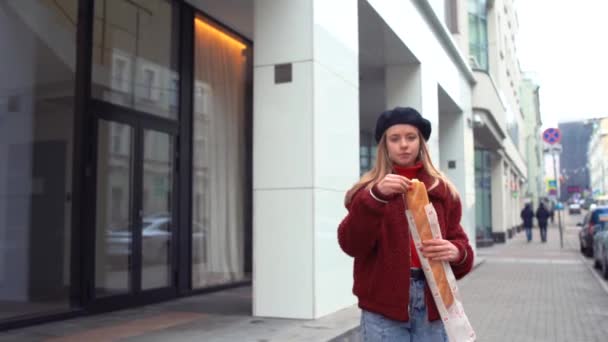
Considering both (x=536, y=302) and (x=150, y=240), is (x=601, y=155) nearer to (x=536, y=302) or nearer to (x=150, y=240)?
(x=536, y=302)

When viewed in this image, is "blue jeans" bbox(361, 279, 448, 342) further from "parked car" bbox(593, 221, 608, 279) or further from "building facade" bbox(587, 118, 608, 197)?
"building facade" bbox(587, 118, 608, 197)

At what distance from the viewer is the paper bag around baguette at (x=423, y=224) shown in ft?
7.64

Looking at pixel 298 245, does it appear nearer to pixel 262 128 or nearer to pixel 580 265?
pixel 262 128

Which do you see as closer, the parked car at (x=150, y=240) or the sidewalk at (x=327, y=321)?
the sidewalk at (x=327, y=321)

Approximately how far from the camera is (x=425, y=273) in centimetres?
239

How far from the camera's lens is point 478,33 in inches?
962

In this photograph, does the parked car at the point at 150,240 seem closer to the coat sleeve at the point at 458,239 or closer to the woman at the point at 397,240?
the woman at the point at 397,240

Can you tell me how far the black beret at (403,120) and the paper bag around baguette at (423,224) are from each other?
312 millimetres

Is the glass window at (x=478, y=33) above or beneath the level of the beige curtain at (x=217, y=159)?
above

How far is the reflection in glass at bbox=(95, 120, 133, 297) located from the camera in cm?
791

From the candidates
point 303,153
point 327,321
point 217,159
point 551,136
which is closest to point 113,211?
point 217,159

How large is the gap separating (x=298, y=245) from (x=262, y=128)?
4.95 feet

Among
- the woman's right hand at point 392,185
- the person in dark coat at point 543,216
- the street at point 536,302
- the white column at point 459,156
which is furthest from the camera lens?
the person in dark coat at point 543,216

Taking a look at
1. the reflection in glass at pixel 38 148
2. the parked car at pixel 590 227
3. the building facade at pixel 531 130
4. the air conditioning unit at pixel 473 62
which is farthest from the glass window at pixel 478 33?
the building facade at pixel 531 130
